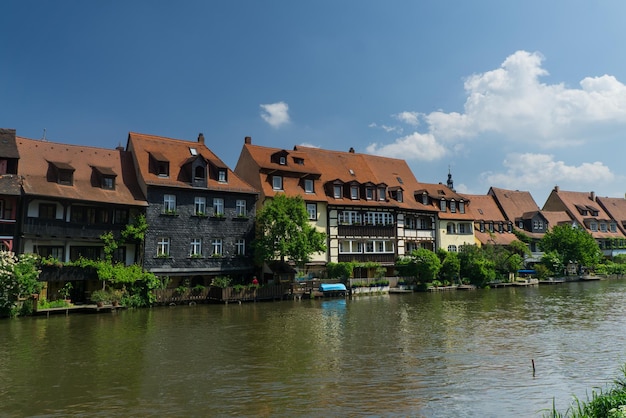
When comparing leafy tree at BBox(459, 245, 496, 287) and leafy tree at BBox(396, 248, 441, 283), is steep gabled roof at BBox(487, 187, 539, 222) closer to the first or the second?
leafy tree at BBox(459, 245, 496, 287)

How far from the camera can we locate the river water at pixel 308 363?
12859mm

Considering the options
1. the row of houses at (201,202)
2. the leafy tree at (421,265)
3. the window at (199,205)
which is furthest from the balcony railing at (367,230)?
the window at (199,205)

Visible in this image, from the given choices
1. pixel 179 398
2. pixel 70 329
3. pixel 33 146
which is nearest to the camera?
pixel 179 398

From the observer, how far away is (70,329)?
81.3 ft

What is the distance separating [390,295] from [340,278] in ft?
15.9

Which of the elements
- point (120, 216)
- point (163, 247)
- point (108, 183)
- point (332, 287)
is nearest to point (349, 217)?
point (332, 287)

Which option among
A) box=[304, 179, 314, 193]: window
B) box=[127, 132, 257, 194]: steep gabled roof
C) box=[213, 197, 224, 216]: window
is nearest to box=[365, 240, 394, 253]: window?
box=[304, 179, 314, 193]: window

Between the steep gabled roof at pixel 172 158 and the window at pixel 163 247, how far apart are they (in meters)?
4.17

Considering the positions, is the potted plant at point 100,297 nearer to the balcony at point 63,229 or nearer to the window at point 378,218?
the balcony at point 63,229

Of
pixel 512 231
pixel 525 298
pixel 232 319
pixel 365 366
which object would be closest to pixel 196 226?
pixel 232 319

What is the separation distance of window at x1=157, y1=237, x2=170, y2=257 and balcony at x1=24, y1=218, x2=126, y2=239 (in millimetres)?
3029

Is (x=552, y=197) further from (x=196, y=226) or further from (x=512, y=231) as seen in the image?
(x=196, y=226)

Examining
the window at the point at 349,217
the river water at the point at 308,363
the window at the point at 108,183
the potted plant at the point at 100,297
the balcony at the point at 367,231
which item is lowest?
the river water at the point at 308,363

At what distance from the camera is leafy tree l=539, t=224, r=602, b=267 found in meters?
63.3
